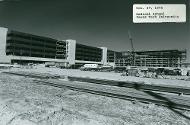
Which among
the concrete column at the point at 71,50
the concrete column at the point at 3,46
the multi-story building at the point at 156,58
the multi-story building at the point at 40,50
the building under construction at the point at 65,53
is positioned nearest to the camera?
Result: the concrete column at the point at 3,46

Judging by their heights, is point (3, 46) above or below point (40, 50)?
above

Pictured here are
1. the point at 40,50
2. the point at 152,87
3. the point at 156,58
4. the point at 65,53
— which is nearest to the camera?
the point at 152,87

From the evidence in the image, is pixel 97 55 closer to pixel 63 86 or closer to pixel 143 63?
pixel 143 63

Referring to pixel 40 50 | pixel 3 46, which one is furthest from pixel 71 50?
pixel 3 46

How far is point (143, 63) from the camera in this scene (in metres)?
155

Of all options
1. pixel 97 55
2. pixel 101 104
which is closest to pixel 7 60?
pixel 97 55

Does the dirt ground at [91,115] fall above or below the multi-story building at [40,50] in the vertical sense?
below

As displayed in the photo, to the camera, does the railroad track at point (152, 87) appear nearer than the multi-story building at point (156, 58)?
Yes

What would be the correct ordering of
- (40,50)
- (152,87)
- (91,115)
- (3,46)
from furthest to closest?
1. (40,50)
2. (3,46)
3. (152,87)
4. (91,115)

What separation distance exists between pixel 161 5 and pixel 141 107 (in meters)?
4.98

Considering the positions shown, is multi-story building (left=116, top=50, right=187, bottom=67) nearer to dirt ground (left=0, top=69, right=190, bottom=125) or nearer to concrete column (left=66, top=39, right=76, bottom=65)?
concrete column (left=66, top=39, right=76, bottom=65)

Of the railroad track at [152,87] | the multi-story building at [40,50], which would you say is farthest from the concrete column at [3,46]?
the railroad track at [152,87]

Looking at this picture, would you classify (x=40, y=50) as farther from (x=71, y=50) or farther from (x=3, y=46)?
(x=71, y=50)

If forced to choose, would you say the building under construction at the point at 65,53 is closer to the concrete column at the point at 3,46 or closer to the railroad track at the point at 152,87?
the concrete column at the point at 3,46
